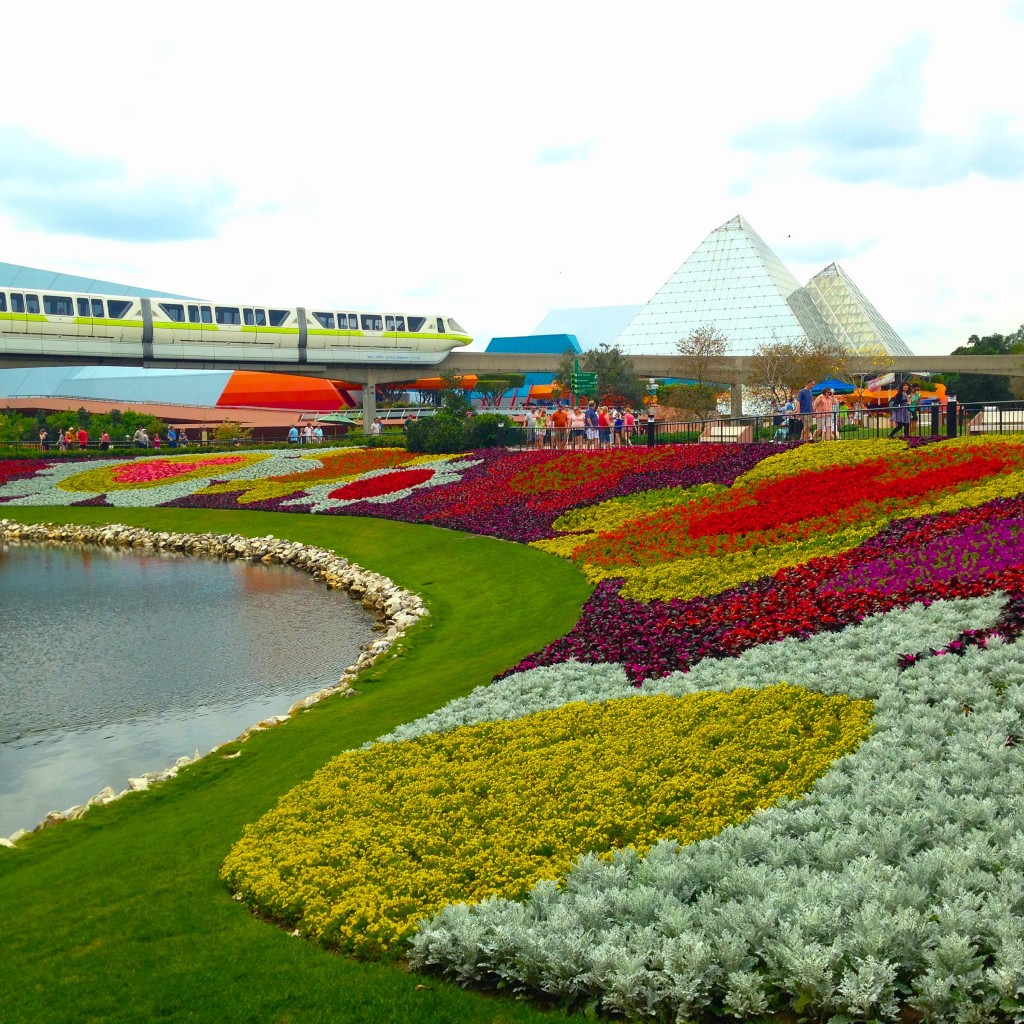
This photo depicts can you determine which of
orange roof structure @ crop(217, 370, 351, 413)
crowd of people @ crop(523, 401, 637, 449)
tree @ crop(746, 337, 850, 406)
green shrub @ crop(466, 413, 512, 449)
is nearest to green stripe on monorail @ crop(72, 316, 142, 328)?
green shrub @ crop(466, 413, 512, 449)

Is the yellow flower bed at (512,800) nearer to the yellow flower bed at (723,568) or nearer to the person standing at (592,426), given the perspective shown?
the yellow flower bed at (723,568)

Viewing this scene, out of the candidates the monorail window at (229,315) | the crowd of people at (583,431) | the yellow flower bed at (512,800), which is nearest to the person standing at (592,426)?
the crowd of people at (583,431)

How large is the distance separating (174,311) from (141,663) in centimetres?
4559

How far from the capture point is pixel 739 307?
109 metres

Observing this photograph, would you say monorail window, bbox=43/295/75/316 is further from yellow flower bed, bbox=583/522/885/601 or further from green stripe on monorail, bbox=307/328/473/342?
yellow flower bed, bbox=583/522/885/601

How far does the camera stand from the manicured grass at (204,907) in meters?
5.98

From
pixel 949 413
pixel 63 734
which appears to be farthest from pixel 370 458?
pixel 63 734

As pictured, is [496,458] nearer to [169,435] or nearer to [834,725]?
[834,725]

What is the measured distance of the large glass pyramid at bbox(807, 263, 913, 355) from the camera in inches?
4690

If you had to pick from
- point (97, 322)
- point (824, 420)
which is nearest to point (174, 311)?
point (97, 322)

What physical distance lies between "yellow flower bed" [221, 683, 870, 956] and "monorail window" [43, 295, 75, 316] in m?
50.8

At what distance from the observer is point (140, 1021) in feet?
19.5

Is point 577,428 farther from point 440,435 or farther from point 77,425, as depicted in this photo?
point 77,425

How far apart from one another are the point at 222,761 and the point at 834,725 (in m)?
6.26
